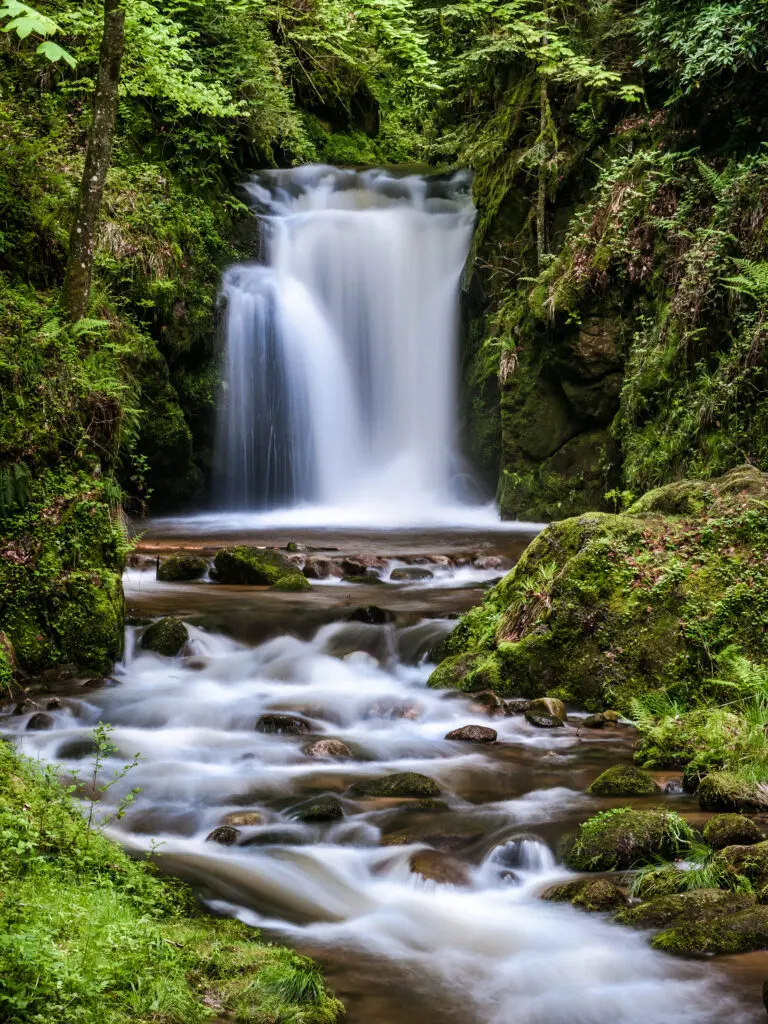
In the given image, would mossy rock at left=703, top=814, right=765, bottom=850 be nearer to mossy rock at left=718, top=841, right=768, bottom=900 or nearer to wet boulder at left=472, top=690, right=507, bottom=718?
mossy rock at left=718, top=841, right=768, bottom=900

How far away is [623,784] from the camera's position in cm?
580

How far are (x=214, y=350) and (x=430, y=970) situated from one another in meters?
14.8

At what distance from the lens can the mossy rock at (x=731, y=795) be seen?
5.45 m

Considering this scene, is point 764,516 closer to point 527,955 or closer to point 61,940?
point 527,955

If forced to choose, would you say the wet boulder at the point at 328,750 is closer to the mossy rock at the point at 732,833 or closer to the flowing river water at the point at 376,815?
the flowing river water at the point at 376,815

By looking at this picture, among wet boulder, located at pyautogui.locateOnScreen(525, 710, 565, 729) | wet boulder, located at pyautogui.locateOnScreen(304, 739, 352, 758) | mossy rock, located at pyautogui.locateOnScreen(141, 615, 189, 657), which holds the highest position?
mossy rock, located at pyautogui.locateOnScreen(141, 615, 189, 657)

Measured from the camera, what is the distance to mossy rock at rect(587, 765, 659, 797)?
227 inches

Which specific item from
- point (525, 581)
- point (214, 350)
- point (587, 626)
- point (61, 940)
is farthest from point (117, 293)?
point (61, 940)

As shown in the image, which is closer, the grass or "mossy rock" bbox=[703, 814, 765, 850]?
the grass

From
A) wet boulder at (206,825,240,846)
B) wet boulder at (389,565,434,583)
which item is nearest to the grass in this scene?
wet boulder at (206,825,240,846)

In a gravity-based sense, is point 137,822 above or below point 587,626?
below

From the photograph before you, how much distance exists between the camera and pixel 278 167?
22.8 metres

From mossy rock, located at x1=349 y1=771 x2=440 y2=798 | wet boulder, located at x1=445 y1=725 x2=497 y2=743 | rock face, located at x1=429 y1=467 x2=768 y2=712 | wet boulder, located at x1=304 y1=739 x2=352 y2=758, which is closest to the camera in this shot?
mossy rock, located at x1=349 y1=771 x2=440 y2=798

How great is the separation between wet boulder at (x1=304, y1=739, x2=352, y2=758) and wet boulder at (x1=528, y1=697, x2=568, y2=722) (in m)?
1.46
